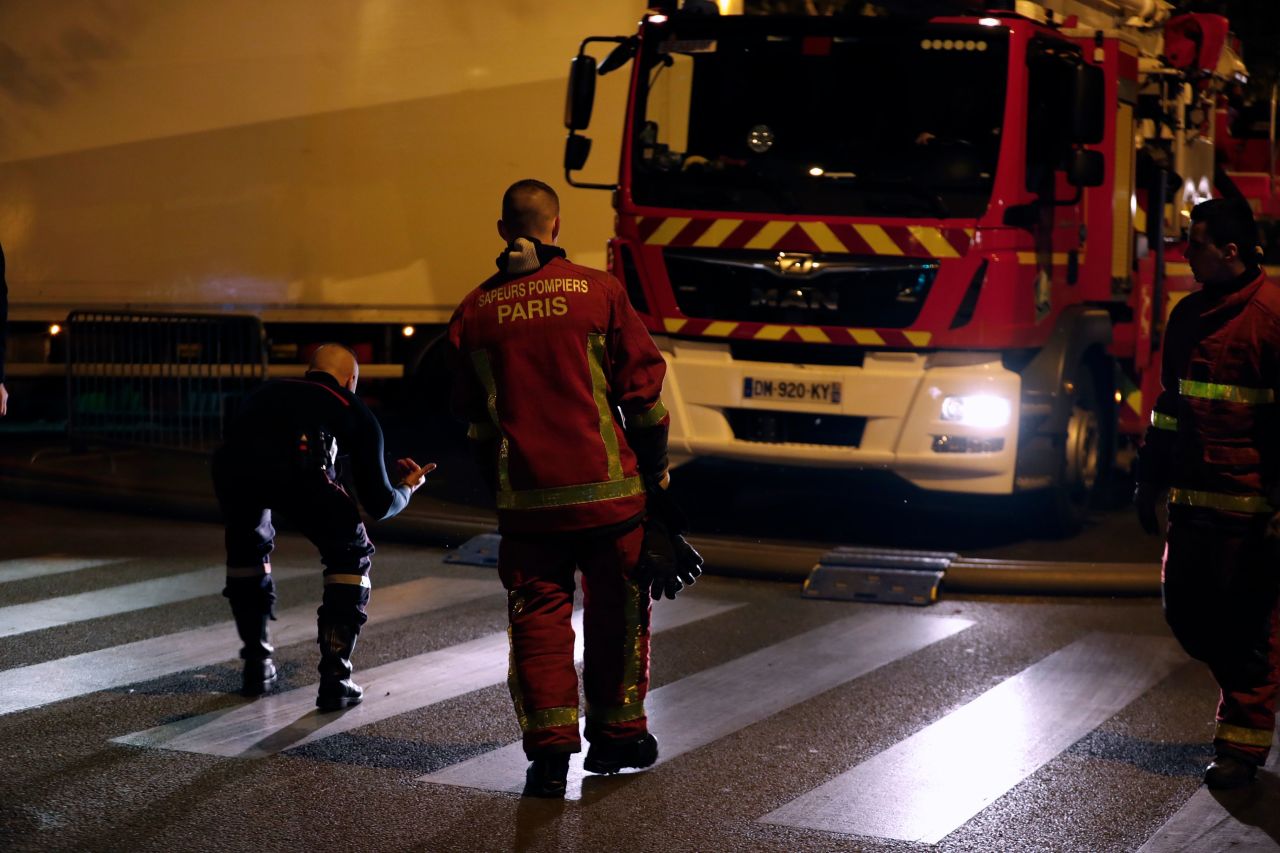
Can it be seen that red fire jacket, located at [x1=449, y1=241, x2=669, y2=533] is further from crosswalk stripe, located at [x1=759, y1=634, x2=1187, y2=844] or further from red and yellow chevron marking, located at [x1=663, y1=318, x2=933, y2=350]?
red and yellow chevron marking, located at [x1=663, y1=318, x2=933, y2=350]

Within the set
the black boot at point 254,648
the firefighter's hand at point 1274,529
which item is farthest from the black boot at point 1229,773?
the black boot at point 254,648

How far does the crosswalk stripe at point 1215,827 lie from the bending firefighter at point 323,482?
8.67 feet

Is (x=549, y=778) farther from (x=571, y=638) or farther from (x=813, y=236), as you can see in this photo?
(x=813, y=236)

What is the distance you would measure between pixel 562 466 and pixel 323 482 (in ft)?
4.35

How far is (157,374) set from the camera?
43.0 feet

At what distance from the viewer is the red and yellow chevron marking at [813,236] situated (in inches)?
391

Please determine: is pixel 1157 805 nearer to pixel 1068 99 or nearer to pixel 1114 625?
pixel 1114 625

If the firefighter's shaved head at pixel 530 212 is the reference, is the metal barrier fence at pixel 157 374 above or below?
below

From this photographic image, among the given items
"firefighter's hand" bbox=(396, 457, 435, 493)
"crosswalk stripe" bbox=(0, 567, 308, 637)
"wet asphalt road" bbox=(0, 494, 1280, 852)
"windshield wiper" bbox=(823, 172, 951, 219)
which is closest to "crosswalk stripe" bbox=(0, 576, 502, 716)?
"wet asphalt road" bbox=(0, 494, 1280, 852)

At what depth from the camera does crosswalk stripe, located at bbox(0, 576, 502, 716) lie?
267 inches

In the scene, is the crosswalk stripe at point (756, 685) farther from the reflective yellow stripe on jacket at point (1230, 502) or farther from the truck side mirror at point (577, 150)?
the truck side mirror at point (577, 150)

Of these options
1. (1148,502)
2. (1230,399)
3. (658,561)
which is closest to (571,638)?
(658,561)

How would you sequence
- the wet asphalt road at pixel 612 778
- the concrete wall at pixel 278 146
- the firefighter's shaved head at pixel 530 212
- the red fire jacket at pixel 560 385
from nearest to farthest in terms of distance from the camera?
the wet asphalt road at pixel 612 778
the red fire jacket at pixel 560 385
the firefighter's shaved head at pixel 530 212
the concrete wall at pixel 278 146

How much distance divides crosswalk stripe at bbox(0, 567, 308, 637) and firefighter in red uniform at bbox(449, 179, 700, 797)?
3143 mm
